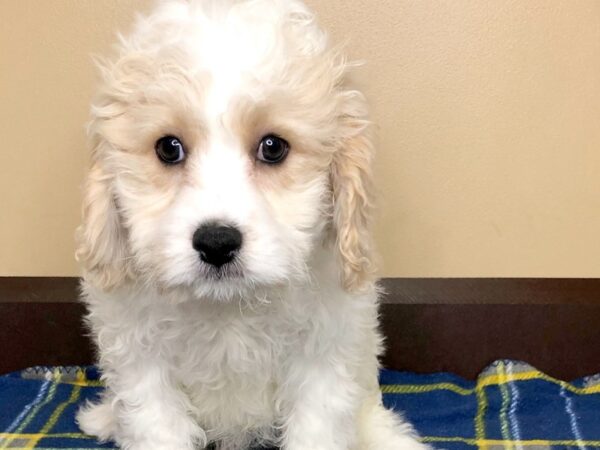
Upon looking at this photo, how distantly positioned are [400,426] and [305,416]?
43cm

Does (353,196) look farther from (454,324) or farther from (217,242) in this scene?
(454,324)

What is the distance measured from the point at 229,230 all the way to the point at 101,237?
1.31 ft

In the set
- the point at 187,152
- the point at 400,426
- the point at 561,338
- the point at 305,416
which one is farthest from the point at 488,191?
the point at 187,152

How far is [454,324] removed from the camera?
2822 millimetres

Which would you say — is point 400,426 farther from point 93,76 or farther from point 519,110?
point 93,76

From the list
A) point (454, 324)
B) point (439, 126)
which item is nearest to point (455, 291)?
point (454, 324)

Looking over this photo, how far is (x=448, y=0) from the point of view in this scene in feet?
8.65

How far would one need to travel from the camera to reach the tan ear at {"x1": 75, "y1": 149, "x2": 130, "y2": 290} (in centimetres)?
191

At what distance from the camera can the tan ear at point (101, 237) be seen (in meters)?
1.91

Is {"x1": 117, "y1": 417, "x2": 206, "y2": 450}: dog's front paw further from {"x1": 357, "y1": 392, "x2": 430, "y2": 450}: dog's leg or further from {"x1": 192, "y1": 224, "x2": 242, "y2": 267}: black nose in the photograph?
{"x1": 192, "y1": 224, "x2": 242, "y2": 267}: black nose

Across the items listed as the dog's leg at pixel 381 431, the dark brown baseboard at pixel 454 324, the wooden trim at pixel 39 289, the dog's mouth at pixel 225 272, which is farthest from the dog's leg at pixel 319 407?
the wooden trim at pixel 39 289

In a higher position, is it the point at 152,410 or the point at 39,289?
the point at 39,289

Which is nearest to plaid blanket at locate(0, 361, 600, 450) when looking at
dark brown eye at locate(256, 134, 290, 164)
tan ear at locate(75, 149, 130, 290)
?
tan ear at locate(75, 149, 130, 290)

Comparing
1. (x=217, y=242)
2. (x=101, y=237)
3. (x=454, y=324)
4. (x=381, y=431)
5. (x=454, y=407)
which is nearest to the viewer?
(x=217, y=242)
